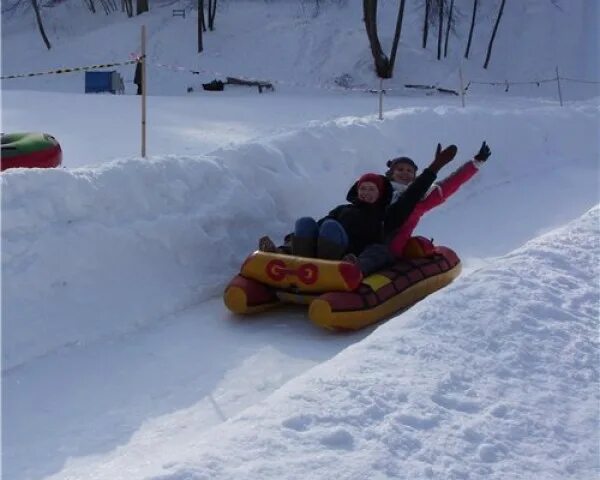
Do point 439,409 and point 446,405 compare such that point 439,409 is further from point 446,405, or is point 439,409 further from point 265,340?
point 265,340

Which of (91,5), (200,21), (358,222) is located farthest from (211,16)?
(358,222)

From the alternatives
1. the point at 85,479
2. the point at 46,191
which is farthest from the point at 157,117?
the point at 85,479

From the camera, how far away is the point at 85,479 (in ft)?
13.1

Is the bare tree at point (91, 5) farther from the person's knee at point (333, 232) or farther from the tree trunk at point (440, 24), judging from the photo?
the person's knee at point (333, 232)

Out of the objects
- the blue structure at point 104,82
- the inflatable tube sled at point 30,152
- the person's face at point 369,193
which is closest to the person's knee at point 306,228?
the person's face at point 369,193

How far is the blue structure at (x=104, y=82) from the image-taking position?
90.0 ft

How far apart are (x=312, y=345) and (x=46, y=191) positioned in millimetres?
Result: 2241

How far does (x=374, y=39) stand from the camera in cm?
3064

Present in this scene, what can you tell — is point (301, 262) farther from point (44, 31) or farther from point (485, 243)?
point (44, 31)

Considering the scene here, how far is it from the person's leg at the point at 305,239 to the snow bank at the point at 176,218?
860 millimetres

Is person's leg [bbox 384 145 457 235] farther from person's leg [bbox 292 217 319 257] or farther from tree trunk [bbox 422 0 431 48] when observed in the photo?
tree trunk [bbox 422 0 431 48]

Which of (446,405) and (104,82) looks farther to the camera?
(104,82)

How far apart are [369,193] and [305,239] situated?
729 millimetres

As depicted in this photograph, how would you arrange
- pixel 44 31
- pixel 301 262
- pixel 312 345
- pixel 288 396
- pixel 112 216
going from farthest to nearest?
pixel 44 31, pixel 112 216, pixel 301 262, pixel 312 345, pixel 288 396
